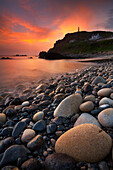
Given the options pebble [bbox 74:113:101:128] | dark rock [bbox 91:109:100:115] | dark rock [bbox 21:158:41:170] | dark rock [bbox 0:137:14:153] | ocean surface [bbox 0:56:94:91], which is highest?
ocean surface [bbox 0:56:94:91]

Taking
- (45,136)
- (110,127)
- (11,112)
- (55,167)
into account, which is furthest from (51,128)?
(11,112)

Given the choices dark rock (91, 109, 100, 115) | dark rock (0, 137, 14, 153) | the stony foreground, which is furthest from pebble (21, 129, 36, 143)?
dark rock (91, 109, 100, 115)

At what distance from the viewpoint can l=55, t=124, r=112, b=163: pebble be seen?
0.94 meters

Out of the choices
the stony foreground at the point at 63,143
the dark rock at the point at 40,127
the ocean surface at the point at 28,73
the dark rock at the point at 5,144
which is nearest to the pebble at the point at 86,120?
the stony foreground at the point at 63,143

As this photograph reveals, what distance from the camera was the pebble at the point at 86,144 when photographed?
94 cm

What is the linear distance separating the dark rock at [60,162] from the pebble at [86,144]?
→ 0.06 m

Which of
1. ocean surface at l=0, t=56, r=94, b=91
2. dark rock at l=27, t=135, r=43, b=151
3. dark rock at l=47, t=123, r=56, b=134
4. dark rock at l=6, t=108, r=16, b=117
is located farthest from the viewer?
ocean surface at l=0, t=56, r=94, b=91

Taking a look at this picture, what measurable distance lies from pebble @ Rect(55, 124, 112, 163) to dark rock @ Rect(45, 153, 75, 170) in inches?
2.5

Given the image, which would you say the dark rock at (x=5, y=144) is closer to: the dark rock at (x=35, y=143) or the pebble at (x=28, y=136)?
the pebble at (x=28, y=136)

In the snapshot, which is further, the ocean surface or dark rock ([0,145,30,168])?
the ocean surface

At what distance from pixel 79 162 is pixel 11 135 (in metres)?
1.03

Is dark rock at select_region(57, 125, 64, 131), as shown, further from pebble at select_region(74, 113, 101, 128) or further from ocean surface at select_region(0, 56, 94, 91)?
ocean surface at select_region(0, 56, 94, 91)

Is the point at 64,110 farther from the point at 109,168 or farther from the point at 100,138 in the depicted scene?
the point at 109,168

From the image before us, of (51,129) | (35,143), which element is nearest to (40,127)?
(51,129)
